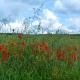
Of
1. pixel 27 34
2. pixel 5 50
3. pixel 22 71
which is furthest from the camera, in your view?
pixel 27 34

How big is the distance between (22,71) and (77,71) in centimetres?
103

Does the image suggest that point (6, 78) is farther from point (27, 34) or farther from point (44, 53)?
point (27, 34)

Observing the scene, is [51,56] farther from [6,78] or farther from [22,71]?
[6,78]

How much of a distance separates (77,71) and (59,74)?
353 millimetres

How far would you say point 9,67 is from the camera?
17.3 feet

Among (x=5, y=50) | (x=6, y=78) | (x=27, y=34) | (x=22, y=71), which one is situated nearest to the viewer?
(x=6, y=78)

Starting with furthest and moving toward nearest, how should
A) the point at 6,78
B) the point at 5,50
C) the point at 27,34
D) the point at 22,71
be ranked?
1. the point at 27,34
2. the point at 5,50
3. the point at 22,71
4. the point at 6,78

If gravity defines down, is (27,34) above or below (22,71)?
above

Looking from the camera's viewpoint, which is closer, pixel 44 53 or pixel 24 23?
pixel 44 53

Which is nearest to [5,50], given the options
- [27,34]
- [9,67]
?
[9,67]

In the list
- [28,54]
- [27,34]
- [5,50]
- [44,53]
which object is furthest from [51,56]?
[27,34]

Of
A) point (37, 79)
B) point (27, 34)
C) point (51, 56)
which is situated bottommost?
point (37, 79)

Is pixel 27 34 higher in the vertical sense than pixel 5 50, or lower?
higher

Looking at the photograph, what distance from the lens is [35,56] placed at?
5.61 metres
